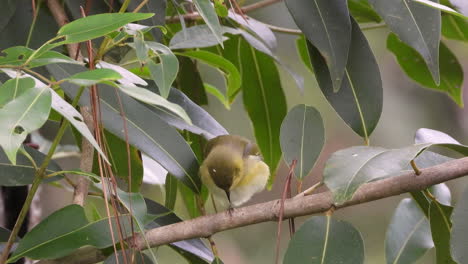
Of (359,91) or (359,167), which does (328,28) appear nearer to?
(359,91)

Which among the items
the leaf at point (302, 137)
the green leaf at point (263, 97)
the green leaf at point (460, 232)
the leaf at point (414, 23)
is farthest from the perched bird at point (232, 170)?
the green leaf at point (460, 232)

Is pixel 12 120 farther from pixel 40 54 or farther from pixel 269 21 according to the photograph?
pixel 269 21

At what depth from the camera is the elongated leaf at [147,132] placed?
1.58 metres

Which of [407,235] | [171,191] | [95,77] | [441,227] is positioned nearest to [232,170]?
[171,191]

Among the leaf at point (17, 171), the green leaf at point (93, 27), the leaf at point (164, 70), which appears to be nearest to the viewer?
the green leaf at point (93, 27)

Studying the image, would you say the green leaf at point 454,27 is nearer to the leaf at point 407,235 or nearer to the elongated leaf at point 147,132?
the leaf at point 407,235

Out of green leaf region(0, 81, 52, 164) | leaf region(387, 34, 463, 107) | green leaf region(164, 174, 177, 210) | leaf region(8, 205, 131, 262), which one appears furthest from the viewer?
leaf region(387, 34, 463, 107)

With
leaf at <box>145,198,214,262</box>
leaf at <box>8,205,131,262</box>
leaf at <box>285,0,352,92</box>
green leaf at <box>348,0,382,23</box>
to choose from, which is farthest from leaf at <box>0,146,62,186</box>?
green leaf at <box>348,0,382,23</box>

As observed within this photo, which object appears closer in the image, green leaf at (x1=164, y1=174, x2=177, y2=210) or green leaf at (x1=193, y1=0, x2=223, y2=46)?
green leaf at (x1=193, y1=0, x2=223, y2=46)

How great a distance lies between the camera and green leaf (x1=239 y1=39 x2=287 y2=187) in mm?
2213

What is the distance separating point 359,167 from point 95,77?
1.81ft

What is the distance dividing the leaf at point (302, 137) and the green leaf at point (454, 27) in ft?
1.95

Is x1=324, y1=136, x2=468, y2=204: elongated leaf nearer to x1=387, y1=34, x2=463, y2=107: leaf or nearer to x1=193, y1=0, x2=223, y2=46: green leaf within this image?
x1=193, y1=0, x2=223, y2=46: green leaf

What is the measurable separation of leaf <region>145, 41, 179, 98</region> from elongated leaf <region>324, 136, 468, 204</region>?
0.33m
